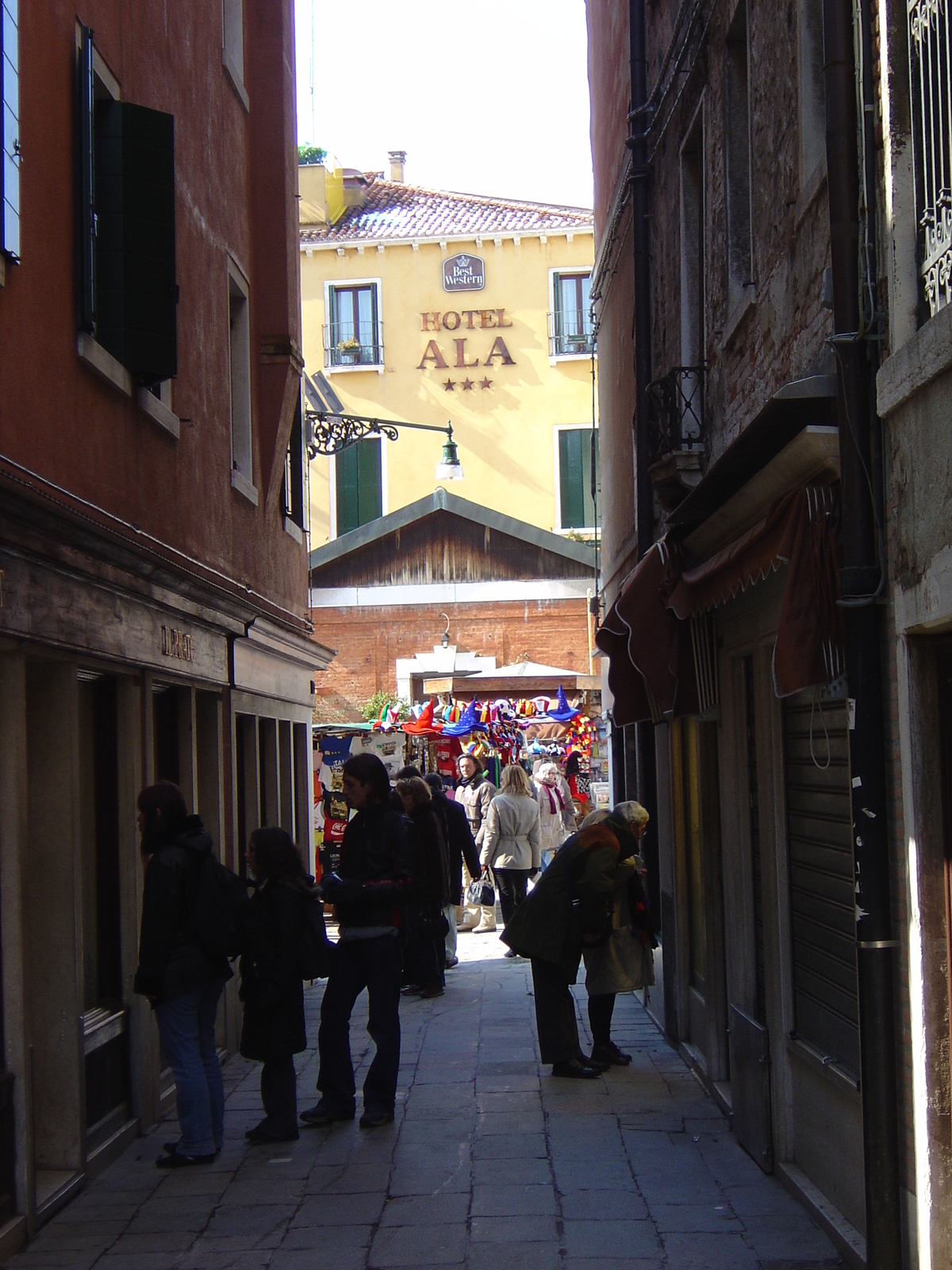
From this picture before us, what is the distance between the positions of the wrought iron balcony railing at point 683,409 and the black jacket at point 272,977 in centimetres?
362

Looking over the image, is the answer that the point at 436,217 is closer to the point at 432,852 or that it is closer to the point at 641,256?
the point at 641,256

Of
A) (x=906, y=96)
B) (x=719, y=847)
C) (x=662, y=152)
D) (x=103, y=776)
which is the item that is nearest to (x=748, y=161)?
(x=662, y=152)

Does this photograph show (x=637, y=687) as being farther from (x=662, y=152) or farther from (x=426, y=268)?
(x=426, y=268)

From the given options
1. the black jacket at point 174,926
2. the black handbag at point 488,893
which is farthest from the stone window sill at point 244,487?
the black handbag at point 488,893

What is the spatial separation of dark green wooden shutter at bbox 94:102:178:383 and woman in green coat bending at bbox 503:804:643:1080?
3665mm

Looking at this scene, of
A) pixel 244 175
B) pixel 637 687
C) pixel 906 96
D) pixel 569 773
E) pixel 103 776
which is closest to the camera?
pixel 906 96

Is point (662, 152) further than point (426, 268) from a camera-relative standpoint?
No

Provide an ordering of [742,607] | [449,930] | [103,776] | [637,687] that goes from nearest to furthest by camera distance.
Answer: [742,607] < [103,776] < [637,687] < [449,930]

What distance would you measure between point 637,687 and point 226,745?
118 inches

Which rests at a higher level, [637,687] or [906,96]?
[906,96]

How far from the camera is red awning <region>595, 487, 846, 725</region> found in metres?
5.34

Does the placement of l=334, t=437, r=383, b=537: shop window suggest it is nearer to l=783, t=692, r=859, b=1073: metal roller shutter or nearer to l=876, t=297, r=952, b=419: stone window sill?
l=783, t=692, r=859, b=1073: metal roller shutter

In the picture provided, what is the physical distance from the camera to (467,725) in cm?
1927

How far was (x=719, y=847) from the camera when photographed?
8.77 metres
